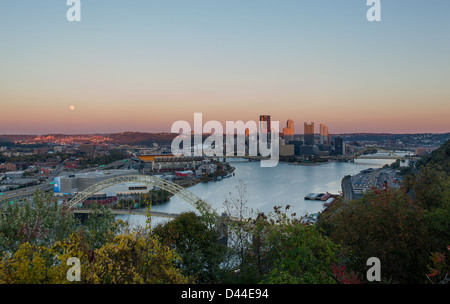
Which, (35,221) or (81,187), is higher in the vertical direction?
(35,221)

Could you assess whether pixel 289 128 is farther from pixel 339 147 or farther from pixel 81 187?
pixel 81 187

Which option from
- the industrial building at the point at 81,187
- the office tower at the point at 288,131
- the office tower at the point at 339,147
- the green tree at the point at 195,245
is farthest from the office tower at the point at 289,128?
the green tree at the point at 195,245

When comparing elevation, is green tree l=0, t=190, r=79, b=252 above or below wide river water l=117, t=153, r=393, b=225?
above

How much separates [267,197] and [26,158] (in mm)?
23388

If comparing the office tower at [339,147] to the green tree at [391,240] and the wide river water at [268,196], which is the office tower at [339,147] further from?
the green tree at [391,240]

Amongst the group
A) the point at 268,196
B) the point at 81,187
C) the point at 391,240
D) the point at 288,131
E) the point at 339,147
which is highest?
the point at 288,131

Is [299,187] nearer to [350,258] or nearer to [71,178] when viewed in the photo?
[71,178]

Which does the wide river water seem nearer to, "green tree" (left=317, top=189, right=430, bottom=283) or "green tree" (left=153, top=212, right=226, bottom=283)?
"green tree" (left=153, top=212, right=226, bottom=283)

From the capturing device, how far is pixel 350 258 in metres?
2.77

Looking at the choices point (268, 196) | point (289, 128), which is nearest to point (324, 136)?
point (289, 128)

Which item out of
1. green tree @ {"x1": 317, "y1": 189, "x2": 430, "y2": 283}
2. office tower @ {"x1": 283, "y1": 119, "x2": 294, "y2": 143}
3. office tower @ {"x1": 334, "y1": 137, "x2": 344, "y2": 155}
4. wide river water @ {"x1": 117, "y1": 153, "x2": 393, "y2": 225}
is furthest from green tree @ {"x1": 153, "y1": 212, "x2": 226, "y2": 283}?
office tower @ {"x1": 283, "y1": 119, "x2": 294, "y2": 143}

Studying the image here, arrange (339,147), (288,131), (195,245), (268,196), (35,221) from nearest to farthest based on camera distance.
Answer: (35,221)
(195,245)
(268,196)
(339,147)
(288,131)

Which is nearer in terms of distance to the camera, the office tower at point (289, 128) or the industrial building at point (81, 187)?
the industrial building at point (81, 187)
